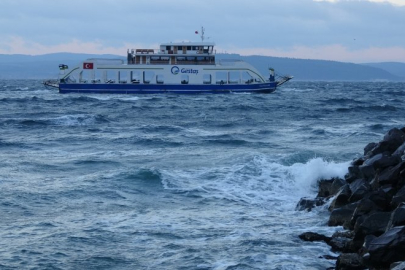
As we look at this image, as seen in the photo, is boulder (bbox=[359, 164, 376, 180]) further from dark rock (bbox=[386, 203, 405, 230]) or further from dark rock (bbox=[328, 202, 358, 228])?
dark rock (bbox=[386, 203, 405, 230])

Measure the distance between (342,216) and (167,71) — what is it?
4810cm

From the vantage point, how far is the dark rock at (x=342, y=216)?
12.1 m

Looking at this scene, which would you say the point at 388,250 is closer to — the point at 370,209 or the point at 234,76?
the point at 370,209

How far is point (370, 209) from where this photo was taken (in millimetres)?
11500

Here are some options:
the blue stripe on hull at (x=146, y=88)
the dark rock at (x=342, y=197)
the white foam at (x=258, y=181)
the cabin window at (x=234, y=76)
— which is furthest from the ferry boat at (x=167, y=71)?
the dark rock at (x=342, y=197)

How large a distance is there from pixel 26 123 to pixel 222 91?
29587 millimetres

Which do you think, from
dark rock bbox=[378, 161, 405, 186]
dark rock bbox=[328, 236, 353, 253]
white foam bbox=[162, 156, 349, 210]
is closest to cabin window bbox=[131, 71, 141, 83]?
white foam bbox=[162, 156, 349, 210]

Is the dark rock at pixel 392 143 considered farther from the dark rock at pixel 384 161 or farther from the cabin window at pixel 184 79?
the cabin window at pixel 184 79

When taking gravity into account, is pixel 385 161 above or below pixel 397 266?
above

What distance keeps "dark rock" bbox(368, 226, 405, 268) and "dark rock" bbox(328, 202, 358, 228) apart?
8.56 ft

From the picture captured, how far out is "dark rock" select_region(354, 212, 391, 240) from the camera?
10.5 meters

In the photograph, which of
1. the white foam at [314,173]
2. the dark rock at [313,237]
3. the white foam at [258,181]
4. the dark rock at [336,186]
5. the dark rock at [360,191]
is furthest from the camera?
the white foam at [314,173]

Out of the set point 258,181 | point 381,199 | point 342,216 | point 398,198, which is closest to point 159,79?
point 258,181

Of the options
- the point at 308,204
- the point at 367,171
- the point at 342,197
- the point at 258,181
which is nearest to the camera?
the point at 342,197
